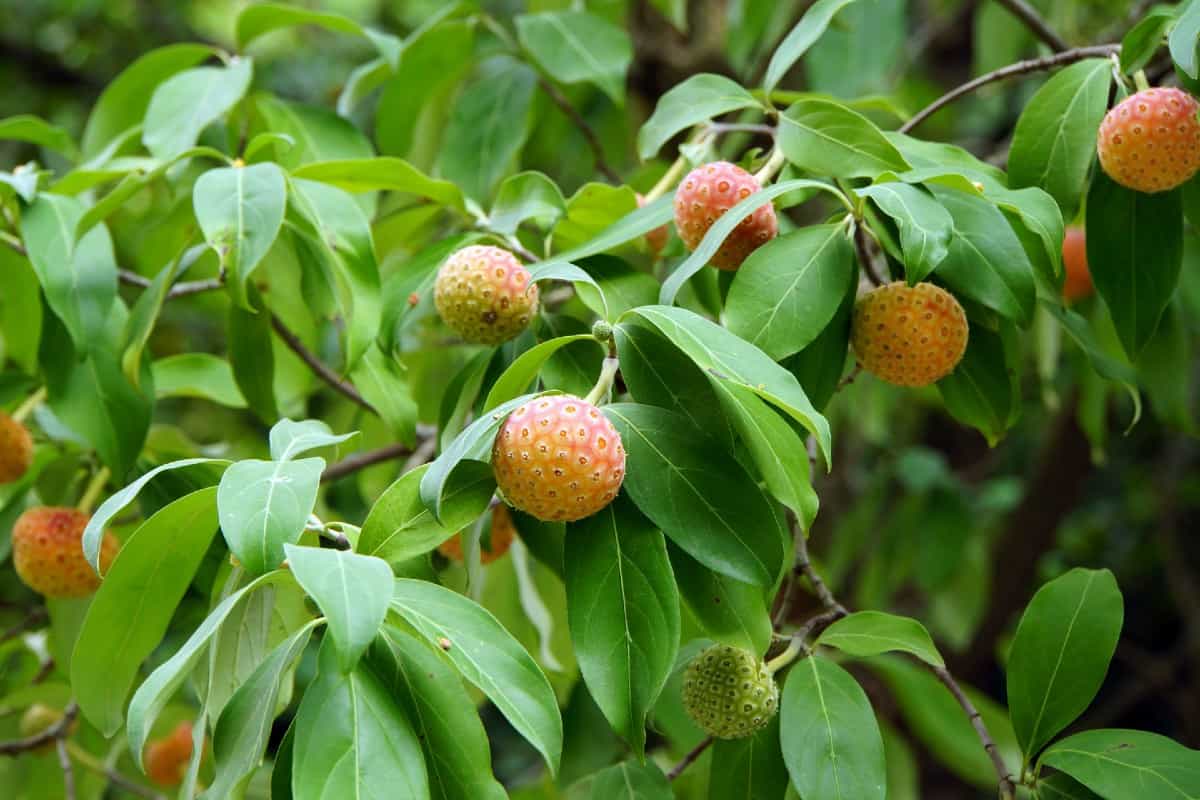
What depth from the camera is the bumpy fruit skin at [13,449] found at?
1.26 m

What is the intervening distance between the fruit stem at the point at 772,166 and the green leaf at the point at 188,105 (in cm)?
59

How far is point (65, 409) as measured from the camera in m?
1.15

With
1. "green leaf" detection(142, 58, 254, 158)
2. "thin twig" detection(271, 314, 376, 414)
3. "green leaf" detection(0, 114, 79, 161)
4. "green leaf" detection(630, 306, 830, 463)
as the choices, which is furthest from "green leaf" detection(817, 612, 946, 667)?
"green leaf" detection(0, 114, 79, 161)

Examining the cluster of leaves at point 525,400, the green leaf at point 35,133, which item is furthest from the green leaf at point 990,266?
the green leaf at point 35,133

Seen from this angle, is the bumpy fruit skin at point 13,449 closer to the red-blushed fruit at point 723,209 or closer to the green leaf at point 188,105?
the green leaf at point 188,105

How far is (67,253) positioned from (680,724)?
0.77 metres

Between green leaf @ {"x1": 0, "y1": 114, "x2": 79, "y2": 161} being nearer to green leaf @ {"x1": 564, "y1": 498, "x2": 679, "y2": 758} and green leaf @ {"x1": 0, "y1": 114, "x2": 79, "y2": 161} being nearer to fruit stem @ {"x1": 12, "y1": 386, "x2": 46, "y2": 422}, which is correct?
fruit stem @ {"x1": 12, "y1": 386, "x2": 46, "y2": 422}

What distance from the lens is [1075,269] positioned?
160 cm

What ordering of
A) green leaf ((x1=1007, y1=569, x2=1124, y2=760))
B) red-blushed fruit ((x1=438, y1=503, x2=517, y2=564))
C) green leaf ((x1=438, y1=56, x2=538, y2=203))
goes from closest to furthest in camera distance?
1. green leaf ((x1=1007, y1=569, x2=1124, y2=760))
2. red-blushed fruit ((x1=438, y1=503, x2=517, y2=564))
3. green leaf ((x1=438, y1=56, x2=538, y2=203))

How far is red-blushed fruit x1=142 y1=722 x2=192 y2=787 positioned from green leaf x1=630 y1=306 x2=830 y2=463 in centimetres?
118

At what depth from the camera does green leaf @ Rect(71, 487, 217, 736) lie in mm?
839

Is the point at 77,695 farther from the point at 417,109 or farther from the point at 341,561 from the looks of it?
the point at 417,109

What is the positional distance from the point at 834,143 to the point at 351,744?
0.59 metres

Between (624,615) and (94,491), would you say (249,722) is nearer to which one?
(624,615)
